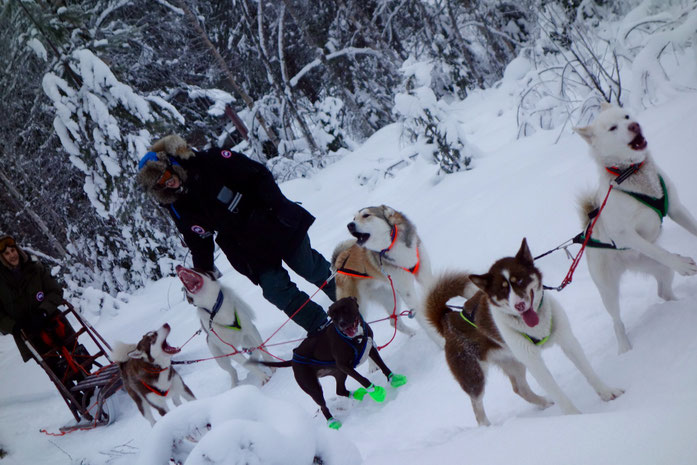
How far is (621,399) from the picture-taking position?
1.98 meters

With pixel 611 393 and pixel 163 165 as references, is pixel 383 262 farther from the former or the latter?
pixel 611 393

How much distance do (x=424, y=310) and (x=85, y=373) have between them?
508cm

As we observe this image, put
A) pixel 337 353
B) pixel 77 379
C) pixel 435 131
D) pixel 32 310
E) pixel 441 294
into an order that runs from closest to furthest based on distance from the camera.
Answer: pixel 441 294
pixel 337 353
pixel 32 310
pixel 77 379
pixel 435 131

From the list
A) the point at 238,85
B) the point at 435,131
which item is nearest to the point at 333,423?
the point at 435,131

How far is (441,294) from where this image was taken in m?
2.79

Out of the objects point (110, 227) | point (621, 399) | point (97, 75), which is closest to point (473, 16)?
point (97, 75)

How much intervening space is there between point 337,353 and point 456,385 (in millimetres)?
886

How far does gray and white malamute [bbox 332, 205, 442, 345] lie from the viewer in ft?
12.4

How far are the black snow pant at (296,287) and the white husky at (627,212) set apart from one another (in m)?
2.53

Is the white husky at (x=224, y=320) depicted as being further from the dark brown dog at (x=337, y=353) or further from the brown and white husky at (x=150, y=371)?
the dark brown dog at (x=337, y=353)

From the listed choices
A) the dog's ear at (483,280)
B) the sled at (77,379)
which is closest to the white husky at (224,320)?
the sled at (77,379)

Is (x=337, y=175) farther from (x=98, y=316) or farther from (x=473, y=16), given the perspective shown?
(x=473, y=16)

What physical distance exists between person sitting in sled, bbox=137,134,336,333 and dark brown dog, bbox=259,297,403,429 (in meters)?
0.52

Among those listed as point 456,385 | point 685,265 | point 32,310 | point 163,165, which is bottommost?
point 456,385
